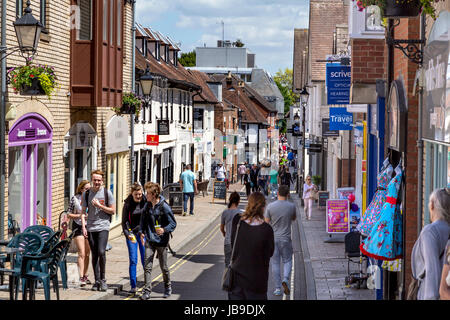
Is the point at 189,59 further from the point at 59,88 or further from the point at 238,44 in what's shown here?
the point at 59,88

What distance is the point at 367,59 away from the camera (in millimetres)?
15789

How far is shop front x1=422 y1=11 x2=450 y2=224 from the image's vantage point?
8266 millimetres

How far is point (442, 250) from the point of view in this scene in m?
6.33

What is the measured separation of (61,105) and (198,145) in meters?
30.0

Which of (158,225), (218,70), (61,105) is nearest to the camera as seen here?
(158,225)

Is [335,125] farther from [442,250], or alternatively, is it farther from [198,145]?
[198,145]

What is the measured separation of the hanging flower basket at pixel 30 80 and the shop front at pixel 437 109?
6.67 metres

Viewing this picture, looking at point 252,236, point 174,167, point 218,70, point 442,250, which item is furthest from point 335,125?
point 218,70

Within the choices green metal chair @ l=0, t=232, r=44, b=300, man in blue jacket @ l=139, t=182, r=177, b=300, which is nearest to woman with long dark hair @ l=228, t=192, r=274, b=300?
green metal chair @ l=0, t=232, r=44, b=300

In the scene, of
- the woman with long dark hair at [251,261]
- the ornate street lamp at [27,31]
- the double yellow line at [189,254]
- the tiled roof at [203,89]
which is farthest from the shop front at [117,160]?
the tiled roof at [203,89]

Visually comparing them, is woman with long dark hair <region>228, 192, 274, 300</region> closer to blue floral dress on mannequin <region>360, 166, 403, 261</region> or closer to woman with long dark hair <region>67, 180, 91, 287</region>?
blue floral dress on mannequin <region>360, 166, 403, 261</region>

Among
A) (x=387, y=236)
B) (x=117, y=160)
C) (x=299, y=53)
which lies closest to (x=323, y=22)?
(x=299, y=53)

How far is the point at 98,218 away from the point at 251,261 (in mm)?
4727

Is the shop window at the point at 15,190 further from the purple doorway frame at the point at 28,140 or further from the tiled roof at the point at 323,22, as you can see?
the tiled roof at the point at 323,22
